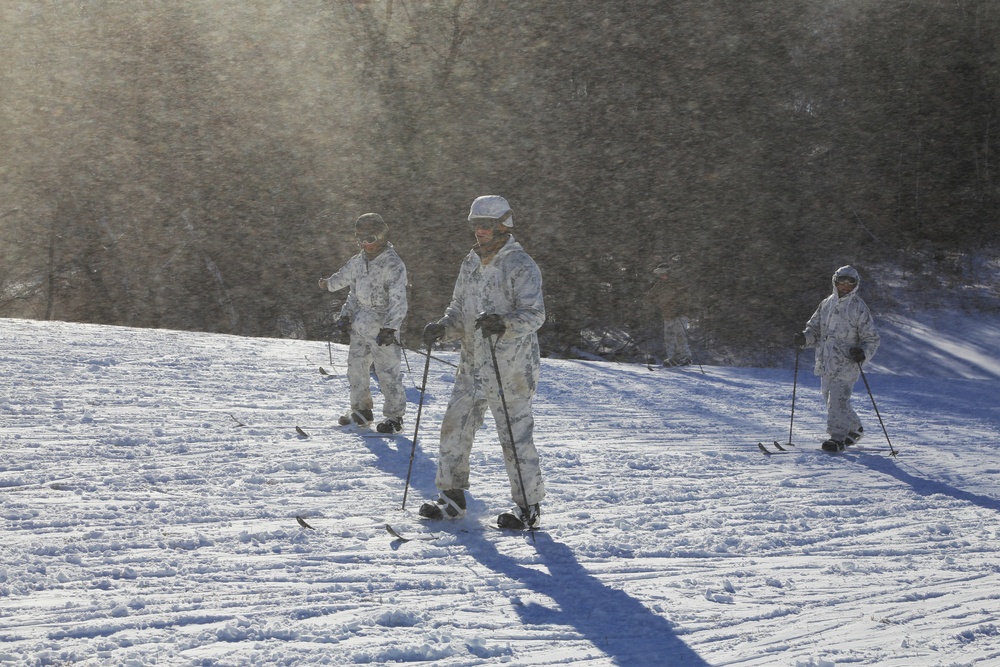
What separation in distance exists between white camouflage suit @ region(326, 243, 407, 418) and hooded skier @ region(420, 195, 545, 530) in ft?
7.14

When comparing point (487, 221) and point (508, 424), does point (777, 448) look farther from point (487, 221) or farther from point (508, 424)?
point (487, 221)

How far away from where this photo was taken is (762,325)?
77.7ft

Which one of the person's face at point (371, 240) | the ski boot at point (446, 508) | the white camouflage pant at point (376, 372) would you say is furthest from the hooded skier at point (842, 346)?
the ski boot at point (446, 508)

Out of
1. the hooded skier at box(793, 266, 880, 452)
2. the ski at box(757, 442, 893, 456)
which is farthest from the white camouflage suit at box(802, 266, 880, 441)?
the ski at box(757, 442, 893, 456)

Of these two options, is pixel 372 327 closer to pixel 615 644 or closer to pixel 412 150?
pixel 615 644

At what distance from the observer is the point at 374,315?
8.20 meters

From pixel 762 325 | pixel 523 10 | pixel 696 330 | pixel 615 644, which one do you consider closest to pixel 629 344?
pixel 696 330

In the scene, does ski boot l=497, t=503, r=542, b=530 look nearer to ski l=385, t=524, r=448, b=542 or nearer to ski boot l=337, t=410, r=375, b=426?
ski l=385, t=524, r=448, b=542

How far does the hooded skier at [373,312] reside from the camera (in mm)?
8047

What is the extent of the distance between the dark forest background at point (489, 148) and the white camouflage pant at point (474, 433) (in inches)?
751

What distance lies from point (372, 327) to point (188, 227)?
21.3 meters

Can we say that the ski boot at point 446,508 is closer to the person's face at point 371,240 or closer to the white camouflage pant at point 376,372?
the white camouflage pant at point 376,372

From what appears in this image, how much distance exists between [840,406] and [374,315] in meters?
4.30

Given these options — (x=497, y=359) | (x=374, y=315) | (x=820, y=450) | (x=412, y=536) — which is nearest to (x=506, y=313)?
(x=497, y=359)
